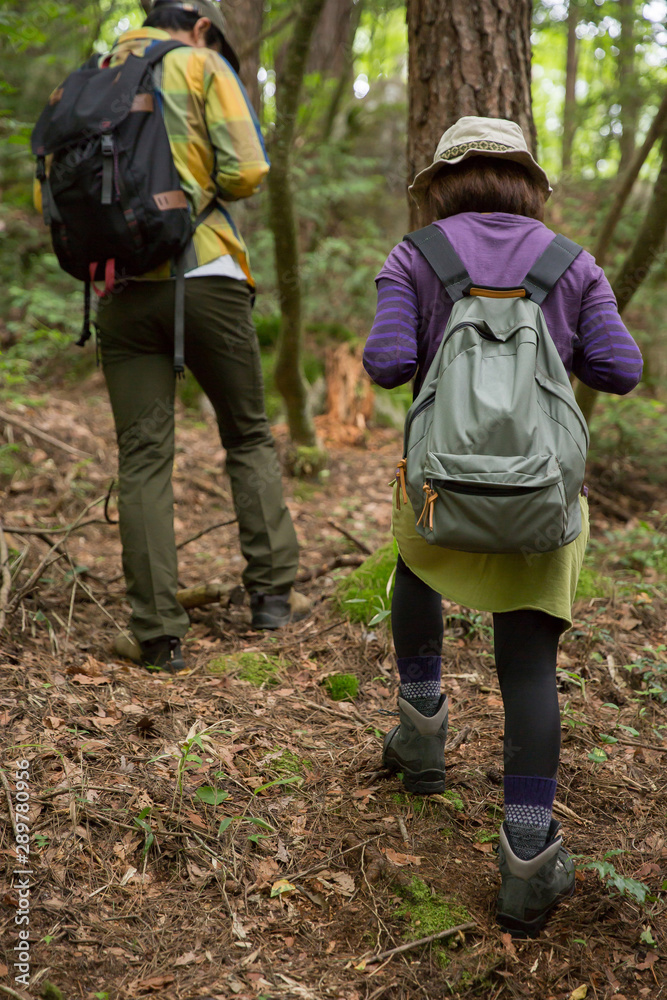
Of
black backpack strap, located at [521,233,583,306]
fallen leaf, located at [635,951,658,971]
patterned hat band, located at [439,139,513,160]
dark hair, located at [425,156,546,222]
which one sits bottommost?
fallen leaf, located at [635,951,658,971]

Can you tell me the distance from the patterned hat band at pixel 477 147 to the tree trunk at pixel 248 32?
237 inches

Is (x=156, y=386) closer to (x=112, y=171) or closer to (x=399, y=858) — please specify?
(x=112, y=171)

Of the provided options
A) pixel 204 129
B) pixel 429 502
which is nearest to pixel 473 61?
pixel 204 129

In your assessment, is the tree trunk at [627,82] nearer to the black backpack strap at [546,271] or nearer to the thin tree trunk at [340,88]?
the thin tree trunk at [340,88]

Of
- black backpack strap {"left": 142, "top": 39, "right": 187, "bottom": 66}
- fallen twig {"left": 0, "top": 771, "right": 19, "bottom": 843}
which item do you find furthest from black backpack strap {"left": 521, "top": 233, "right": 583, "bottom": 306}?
black backpack strap {"left": 142, "top": 39, "right": 187, "bottom": 66}

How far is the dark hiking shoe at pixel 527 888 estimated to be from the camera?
183 centimetres

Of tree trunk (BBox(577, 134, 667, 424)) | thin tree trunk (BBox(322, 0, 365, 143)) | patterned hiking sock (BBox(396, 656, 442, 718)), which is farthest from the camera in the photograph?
thin tree trunk (BBox(322, 0, 365, 143))

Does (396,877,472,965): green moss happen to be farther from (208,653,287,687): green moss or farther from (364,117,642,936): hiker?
(208,653,287,687): green moss

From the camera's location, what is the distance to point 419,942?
1.81 meters

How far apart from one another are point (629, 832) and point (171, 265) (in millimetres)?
2800

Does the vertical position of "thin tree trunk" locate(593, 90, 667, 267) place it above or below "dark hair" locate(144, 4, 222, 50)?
below

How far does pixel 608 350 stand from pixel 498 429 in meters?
0.45

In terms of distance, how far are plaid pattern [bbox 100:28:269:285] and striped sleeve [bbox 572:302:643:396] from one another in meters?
1.88

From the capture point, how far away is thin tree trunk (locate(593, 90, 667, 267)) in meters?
4.50
